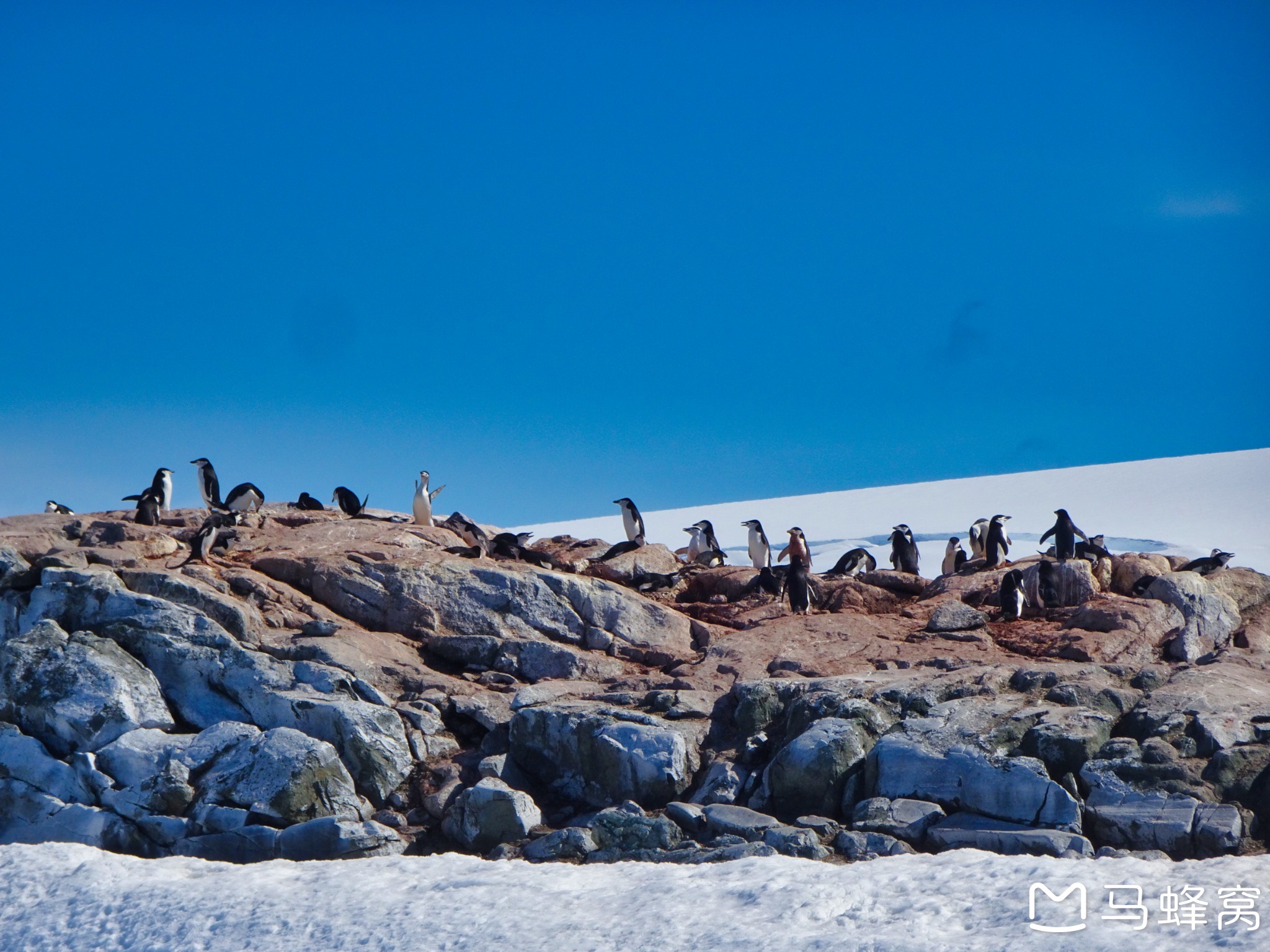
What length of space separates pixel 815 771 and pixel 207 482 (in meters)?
14.0

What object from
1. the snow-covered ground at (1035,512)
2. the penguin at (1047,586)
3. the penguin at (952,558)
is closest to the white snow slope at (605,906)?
the penguin at (1047,586)

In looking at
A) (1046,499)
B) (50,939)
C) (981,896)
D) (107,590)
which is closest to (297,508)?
(107,590)

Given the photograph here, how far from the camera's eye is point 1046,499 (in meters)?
54.6

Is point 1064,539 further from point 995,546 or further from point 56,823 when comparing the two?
point 56,823

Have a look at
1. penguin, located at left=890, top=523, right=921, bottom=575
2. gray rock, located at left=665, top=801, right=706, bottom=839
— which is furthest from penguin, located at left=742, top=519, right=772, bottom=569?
gray rock, located at left=665, top=801, right=706, bottom=839

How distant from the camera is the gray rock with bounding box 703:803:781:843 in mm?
8836

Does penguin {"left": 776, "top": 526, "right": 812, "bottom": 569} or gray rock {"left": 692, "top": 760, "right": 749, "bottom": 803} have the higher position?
penguin {"left": 776, "top": 526, "right": 812, "bottom": 569}

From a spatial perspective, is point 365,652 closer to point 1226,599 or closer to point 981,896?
point 981,896

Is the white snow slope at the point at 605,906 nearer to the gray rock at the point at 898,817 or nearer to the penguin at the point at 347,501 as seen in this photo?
the gray rock at the point at 898,817

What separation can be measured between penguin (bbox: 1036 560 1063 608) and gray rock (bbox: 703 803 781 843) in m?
7.27

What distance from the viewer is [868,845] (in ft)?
28.0

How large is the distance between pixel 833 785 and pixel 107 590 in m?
7.22

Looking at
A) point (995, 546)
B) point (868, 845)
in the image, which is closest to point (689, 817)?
point (868, 845)

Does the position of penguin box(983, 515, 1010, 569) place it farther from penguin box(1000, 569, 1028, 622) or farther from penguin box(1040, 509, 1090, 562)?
penguin box(1000, 569, 1028, 622)
